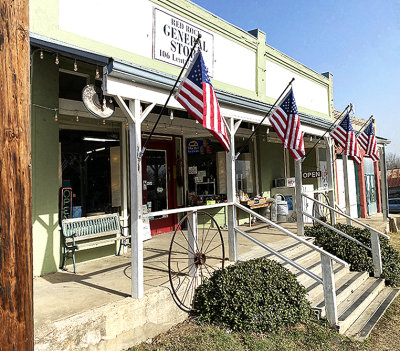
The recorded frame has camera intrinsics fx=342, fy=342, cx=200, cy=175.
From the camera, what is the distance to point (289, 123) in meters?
6.74

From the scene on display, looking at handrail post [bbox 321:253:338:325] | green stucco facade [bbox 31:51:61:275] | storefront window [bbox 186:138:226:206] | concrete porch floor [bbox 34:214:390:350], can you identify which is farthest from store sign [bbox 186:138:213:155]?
handrail post [bbox 321:253:338:325]

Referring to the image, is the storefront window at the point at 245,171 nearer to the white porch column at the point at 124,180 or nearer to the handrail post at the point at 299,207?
the handrail post at the point at 299,207

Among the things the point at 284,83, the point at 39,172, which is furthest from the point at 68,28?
the point at 284,83

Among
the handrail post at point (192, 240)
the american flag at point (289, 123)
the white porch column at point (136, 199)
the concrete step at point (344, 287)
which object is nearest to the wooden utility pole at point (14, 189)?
the white porch column at point (136, 199)

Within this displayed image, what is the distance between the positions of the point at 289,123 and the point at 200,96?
121 inches

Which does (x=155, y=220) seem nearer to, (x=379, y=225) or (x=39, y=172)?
(x=39, y=172)

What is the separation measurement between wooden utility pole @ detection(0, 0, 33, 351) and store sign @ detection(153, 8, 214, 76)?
5.23m

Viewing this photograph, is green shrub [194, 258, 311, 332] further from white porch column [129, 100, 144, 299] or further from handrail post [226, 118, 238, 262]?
white porch column [129, 100, 144, 299]

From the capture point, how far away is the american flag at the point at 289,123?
6691 mm

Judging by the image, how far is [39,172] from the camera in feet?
17.6

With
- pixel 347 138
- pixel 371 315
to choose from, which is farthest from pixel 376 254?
pixel 347 138

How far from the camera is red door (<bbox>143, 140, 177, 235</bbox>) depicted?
8266mm

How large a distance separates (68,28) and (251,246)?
5312 millimetres

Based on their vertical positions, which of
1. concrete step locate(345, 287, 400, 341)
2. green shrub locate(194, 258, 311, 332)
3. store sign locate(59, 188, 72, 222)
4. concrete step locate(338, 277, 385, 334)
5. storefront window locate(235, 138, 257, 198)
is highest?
storefront window locate(235, 138, 257, 198)
